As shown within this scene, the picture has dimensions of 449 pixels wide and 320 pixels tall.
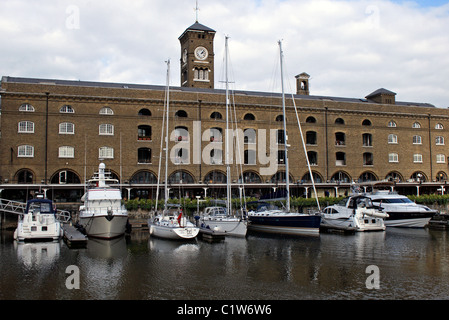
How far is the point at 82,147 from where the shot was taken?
46938mm

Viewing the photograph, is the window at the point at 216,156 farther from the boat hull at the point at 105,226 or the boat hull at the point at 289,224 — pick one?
the boat hull at the point at 105,226

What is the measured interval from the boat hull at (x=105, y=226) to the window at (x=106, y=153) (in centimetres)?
1590

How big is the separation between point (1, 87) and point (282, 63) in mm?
28864


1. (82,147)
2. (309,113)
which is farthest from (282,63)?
(82,147)

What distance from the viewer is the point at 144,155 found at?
49844 mm

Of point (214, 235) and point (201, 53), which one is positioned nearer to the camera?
point (214, 235)

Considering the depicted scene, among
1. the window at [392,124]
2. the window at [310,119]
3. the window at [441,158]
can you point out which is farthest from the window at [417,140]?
the window at [310,119]

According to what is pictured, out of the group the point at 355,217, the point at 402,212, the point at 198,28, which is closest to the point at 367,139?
the point at 402,212

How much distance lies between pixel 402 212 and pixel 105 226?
25.4 meters

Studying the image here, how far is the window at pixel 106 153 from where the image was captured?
47500mm

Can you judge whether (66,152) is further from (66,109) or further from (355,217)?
(355,217)

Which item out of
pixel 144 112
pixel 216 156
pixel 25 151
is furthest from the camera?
pixel 216 156

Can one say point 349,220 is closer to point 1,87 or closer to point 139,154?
point 139,154
